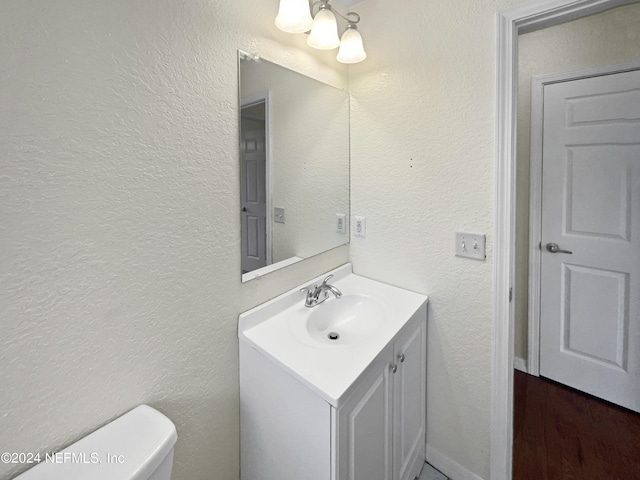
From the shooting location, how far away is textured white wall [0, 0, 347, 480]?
0.72 m

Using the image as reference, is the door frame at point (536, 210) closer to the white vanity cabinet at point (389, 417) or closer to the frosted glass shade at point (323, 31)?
the white vanity cabinet at point (389, 417)

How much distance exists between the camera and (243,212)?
4.00 feet

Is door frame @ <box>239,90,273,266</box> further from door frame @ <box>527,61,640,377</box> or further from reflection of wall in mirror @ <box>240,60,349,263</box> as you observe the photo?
door frame @ <box>527,61,640,377</box>

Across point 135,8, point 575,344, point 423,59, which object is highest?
point 423,59

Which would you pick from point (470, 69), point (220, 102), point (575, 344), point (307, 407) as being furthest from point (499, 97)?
point (575, 344)

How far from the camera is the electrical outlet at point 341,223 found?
173 cm

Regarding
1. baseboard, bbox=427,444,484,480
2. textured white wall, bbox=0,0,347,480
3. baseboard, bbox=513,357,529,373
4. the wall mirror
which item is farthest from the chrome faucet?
baseboard, bbox=513,357,529,373

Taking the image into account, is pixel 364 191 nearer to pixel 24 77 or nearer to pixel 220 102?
pixel 220 102

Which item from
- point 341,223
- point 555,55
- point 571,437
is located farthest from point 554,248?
point 341,223

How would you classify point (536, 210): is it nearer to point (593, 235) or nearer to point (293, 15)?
point (593, 235)

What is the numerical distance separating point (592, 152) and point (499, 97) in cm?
112

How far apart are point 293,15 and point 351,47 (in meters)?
0.36

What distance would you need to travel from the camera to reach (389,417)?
47.6 inches

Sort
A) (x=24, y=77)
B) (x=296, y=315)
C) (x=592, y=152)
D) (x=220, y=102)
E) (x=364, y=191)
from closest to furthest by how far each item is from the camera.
A: (x=24, y=77)
(x=220, y=102)
(x=296, y=315)
(x=364, y=191)
(x=592, y=152)
